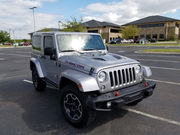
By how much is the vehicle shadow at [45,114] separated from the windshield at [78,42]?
1.68m

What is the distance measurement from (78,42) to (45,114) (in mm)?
2103

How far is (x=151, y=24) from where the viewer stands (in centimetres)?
5275

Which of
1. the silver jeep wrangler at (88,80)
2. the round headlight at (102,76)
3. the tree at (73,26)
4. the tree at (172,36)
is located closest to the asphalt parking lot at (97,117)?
the silver jeep wrangler at (88,80)

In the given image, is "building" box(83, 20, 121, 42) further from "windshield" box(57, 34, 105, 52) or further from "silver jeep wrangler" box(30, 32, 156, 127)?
"silver jeep wrangler" box(30, 32, 156, 127)

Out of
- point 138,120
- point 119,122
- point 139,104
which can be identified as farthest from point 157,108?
point 119,122

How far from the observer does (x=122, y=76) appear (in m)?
2.94

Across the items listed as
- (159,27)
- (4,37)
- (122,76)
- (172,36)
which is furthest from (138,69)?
(4,37)

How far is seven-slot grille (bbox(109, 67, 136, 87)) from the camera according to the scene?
280cm

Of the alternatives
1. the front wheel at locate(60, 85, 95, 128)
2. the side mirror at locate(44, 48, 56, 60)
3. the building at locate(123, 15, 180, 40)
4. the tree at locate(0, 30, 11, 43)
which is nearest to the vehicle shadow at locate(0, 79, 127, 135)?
the front wheel at locate(60, 85, 95, 128)

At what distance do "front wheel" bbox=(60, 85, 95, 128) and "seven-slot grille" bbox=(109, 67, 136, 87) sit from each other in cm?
63

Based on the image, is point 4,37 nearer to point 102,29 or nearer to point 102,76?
point 102,29

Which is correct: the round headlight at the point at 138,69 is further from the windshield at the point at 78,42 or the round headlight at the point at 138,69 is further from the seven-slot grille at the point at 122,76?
the windshield at the point at 78,42

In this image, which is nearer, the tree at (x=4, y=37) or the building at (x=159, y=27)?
the building at (x=159, y=27)

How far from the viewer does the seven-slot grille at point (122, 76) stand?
2.80 meters
